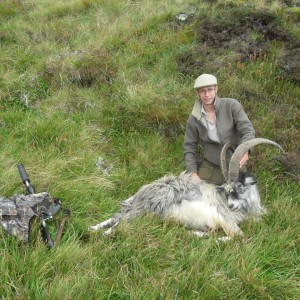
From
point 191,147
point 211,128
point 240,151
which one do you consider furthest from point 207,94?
point 240,151

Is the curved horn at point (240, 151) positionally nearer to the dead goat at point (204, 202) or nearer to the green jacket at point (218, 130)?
the dead goat at point (204, 202)

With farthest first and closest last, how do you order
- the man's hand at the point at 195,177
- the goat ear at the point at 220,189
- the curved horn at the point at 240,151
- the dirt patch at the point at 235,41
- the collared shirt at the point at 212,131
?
the dirt patch at the point at 235,41 → the collared shirt at the point at 212,131 → the man's hand at the point at 195,177 → the goat ear at the point at 220,189 → the curved horn at the point at 240,151

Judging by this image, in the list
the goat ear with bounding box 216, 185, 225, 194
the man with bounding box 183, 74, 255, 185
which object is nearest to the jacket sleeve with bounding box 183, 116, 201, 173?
the man with bounding box 183, 74, 255, 185

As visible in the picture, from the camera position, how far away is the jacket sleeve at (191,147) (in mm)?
5301

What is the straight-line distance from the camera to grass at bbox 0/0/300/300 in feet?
11.2

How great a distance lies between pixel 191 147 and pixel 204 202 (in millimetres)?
1086

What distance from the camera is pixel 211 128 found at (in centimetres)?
523

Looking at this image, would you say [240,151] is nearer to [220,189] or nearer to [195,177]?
[220,189]

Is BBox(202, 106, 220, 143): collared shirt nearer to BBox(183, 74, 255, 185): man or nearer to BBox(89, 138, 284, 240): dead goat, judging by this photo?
BBox(183, 74, 255, 185): man

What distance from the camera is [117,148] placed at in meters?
5.99

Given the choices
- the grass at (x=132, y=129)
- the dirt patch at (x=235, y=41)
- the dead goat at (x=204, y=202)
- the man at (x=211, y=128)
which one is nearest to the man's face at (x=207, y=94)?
the man at (x=211, y=128)

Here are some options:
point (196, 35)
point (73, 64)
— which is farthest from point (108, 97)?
point (196, 35)

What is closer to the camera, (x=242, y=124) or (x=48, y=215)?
(x=48, y=215)

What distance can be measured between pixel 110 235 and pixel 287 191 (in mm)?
2485
